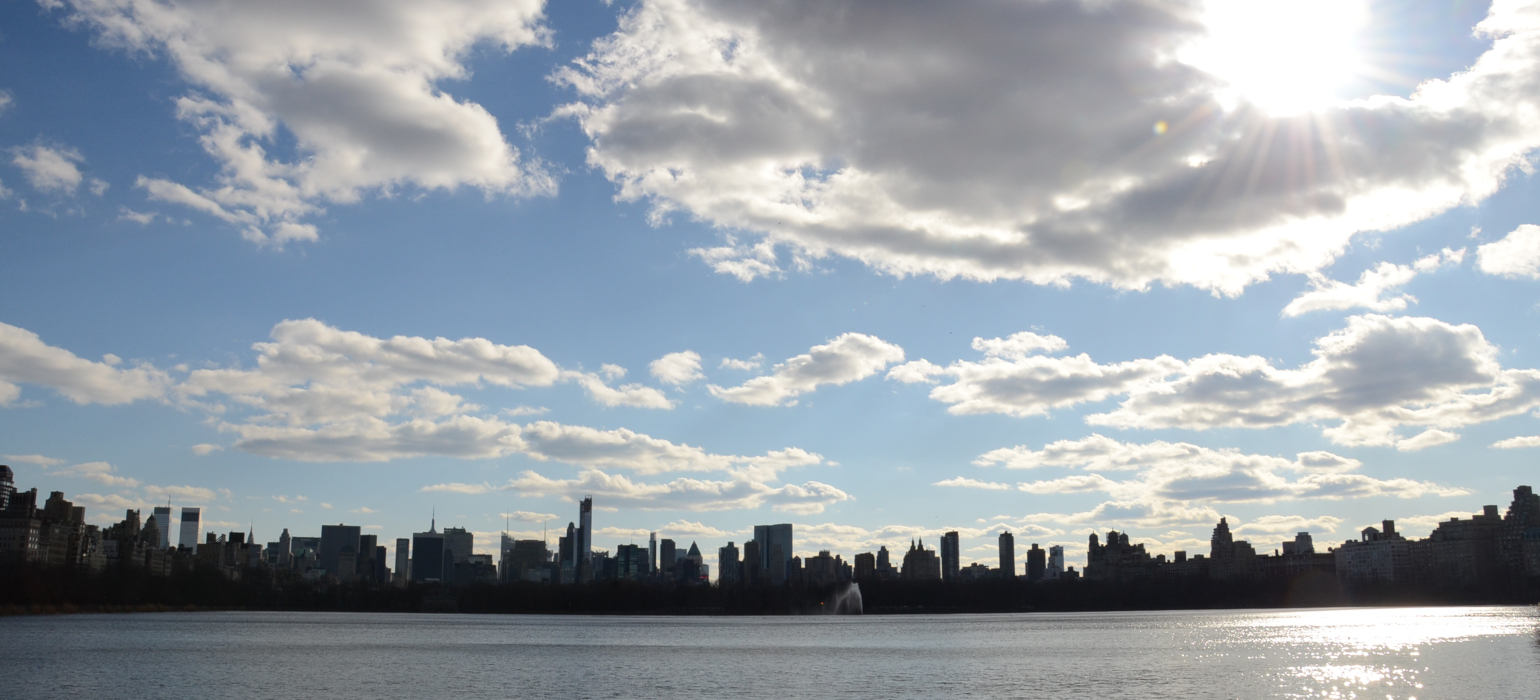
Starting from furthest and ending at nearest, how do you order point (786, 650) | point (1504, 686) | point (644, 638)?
point (644, 638)
point (786, 650)
point (1504, 686)

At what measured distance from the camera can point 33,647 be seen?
144 m

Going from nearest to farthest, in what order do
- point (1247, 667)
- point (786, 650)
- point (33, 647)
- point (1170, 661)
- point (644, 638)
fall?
point (1247, 667) < point (1170, 661) < point (33, 647) < point (786, 650) < point (644, 638)

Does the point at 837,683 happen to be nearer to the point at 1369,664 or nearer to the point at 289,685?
the point at 289,685

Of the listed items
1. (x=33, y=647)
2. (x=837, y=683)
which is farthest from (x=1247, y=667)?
(x=33, y=647)

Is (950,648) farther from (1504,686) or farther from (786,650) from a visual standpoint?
(1504,686)

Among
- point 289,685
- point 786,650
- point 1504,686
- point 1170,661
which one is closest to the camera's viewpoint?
point 1504,686

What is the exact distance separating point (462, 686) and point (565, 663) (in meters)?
31.4

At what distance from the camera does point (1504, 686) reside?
93.0 meters


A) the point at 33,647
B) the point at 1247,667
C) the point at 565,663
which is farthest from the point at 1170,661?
the point at 33,647

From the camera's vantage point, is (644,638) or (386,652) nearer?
(386,652)

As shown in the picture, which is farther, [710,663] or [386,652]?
[386,652]

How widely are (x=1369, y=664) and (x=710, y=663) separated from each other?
64.0m

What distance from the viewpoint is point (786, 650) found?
517 ft

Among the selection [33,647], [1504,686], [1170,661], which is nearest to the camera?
[1504,686]
